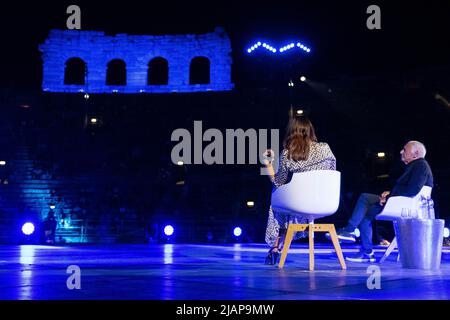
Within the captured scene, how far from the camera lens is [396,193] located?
5.63m

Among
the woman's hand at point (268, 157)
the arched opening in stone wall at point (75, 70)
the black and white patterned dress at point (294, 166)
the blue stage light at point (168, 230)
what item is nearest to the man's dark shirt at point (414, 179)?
the black and white patterned dress at point (294, 166)

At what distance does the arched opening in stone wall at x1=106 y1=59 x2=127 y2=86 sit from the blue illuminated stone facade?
697 mm

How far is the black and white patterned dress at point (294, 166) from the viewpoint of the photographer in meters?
4.77

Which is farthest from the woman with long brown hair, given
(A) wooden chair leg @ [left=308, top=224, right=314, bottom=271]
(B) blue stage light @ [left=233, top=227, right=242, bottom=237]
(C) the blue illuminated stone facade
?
(C) the blue illuminated stone facade

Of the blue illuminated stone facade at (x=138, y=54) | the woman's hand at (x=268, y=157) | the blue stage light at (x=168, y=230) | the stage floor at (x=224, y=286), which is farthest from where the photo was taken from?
the blue illuminated stone facade at (x=138, y=54)

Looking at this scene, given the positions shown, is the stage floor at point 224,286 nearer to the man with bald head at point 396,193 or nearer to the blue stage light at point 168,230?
the man with bald head at point 396,193

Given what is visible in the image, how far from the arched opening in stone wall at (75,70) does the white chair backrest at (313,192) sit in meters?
26.5

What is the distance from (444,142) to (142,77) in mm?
15914

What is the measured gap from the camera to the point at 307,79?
25500 mm

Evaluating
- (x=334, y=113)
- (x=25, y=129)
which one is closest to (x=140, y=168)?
(x=25, y=129)

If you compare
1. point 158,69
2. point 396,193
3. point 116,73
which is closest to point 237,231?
point 396,193

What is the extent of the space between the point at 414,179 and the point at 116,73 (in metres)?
26.3

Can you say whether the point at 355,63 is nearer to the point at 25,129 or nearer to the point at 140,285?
the point at 25,129

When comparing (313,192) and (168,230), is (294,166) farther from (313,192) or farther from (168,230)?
(168,230)
